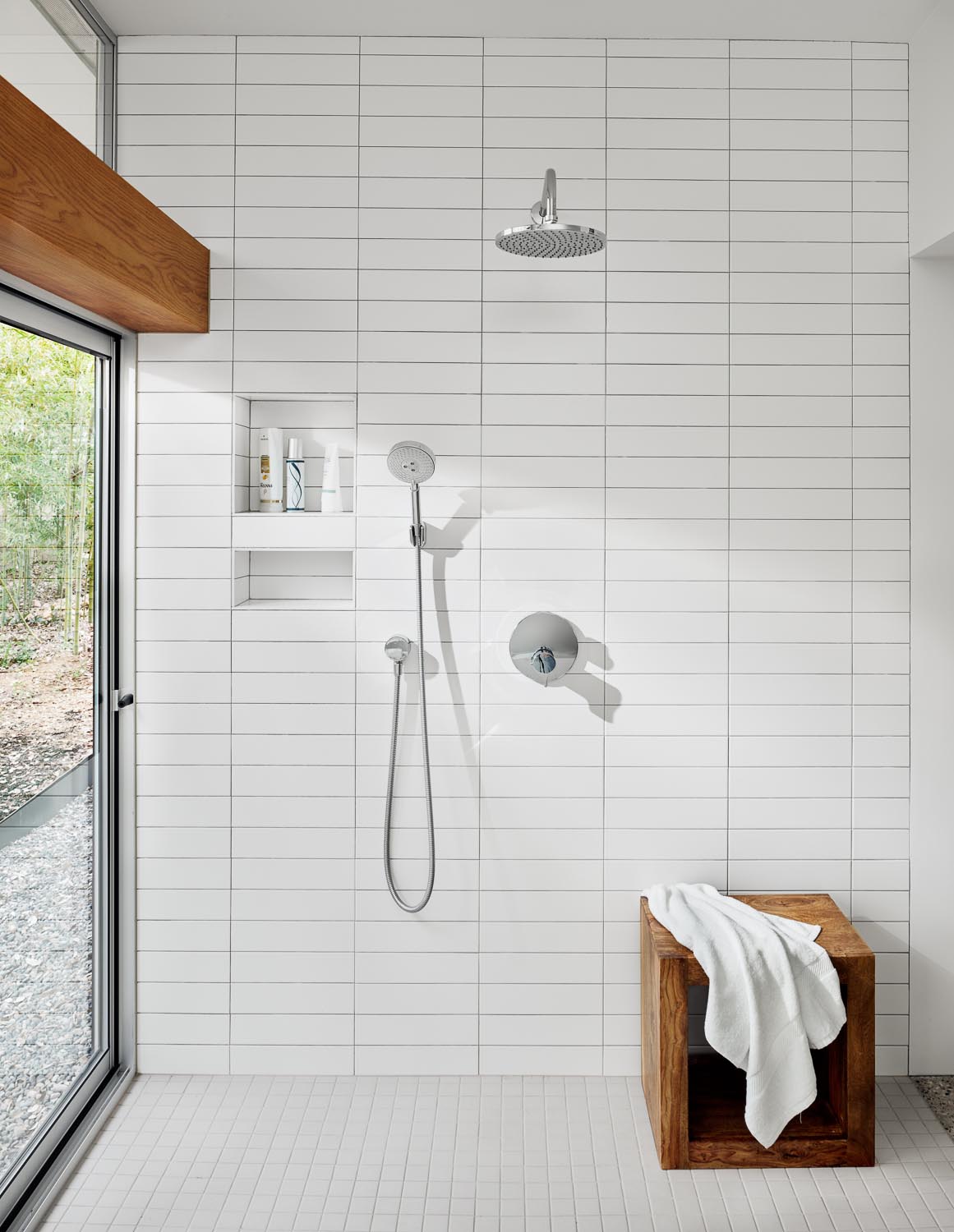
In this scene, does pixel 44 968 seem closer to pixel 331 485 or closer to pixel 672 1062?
pixel 331 485

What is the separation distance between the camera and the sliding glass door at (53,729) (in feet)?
7.04

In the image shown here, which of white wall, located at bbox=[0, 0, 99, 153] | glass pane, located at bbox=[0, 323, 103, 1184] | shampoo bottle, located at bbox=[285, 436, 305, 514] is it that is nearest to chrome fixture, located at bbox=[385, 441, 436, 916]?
shampoo bottle, located at bbox=[285, 436, 305, 514]

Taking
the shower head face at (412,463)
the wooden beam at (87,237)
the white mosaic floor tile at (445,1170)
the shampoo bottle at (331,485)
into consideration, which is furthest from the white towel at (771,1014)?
the wooden beam at (87,237)

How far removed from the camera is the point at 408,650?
8.83 feet

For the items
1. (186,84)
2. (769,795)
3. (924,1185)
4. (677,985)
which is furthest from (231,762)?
(924,1185)

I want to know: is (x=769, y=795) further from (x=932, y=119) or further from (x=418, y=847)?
(x=932, y=119)

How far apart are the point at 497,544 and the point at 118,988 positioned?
1.56 m

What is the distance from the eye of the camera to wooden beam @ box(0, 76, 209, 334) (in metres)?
1.76

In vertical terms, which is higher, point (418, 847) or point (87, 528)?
point (87, 528)

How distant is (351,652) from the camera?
8.98ft

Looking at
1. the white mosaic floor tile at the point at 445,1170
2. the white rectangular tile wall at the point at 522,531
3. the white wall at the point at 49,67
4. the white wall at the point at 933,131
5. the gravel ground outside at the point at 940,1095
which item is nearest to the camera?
the white wall at the point at 49,67

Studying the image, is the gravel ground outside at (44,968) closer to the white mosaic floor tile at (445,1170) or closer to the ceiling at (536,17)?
the white mosaic floor tile at (445,1170)

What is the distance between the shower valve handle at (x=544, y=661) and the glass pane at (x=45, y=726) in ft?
3.72

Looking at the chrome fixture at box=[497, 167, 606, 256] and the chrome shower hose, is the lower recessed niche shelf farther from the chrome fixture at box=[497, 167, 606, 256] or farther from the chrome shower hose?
the chrome fixture at box=[497, 167, 606, 256]
